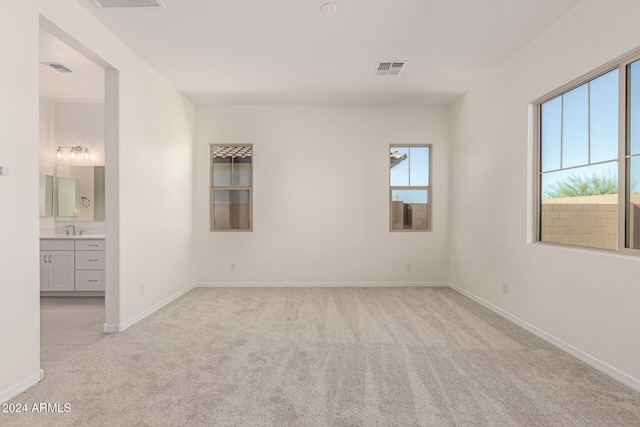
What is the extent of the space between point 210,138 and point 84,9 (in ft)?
10.0

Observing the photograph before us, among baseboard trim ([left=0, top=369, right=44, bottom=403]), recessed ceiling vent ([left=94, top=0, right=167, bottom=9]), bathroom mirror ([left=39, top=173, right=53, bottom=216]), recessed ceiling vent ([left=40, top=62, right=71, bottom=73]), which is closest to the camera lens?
baseboard trim ([left=0, top=369, right=44, bottom=403])

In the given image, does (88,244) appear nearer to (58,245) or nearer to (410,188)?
(58,245)

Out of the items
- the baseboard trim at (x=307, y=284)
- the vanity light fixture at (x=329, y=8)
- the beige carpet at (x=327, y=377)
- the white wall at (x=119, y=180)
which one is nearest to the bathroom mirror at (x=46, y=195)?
the white wall at (x=119, y=180)

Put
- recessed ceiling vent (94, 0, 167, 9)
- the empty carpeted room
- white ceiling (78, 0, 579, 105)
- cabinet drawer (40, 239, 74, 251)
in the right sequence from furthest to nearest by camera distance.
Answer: cabinet drawer (40, 239, 74, 251)
white ceiling (78, 0, 579, 105)
recessed ceiling vent (94, 0, 167, 9)
the empty carpeted room

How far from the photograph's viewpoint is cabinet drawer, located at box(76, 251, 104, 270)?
5.38m

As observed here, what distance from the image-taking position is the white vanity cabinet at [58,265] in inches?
212

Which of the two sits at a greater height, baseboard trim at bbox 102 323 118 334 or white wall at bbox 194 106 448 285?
white wall at bbox 194 106 448 285

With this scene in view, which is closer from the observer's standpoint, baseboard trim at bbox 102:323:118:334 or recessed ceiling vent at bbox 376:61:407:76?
baseboard trim at bbox 102:323:118:334

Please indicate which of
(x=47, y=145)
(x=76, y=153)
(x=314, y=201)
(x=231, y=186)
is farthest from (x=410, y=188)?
(x=47, y=145)

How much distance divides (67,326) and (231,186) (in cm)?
306

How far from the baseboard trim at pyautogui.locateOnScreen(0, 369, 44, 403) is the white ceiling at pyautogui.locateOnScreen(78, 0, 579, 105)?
292 cm

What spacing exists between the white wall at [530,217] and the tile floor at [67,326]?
4.21 m

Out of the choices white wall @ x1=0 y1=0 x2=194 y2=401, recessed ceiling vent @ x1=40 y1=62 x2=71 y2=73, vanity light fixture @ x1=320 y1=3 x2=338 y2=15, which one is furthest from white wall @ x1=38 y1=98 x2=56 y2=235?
vanity light fixture @ x1=320 y1=3 x2=338 y2=15

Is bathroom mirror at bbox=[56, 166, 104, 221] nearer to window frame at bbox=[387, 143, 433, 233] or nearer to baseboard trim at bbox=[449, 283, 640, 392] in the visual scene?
window frame at bbox=[387, 143, 433, 233]
